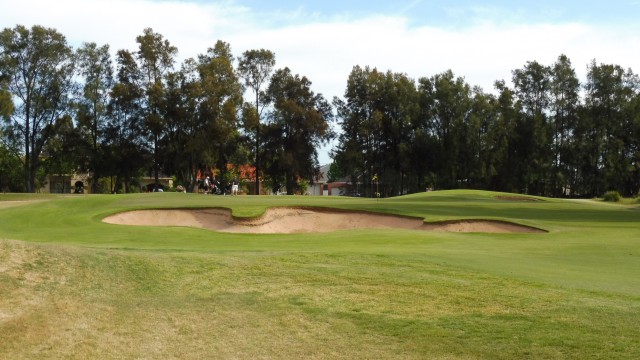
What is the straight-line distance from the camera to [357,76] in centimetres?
8575

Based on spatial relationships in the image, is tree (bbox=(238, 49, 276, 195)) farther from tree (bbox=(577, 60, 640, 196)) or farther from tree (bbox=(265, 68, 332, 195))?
tree (bbox=(577, 60, 640, 196))

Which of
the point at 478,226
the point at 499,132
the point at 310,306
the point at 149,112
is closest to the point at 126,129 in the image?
the point at 149,112

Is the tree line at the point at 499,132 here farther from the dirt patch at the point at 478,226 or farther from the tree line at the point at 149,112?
the dirt patch at the point at 478,226

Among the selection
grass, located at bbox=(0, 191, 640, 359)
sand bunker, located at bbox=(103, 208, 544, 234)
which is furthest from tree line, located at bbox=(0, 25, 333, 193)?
grass, located at bbox=(0, 191, 640, 359)

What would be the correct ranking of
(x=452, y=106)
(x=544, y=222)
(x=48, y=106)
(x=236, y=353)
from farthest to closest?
(x=452, y=106)
(x=48, y=106)
(x=544, y=222)
(x=236, y=353)

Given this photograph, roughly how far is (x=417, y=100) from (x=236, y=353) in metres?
79.1

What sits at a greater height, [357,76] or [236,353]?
[357,76]

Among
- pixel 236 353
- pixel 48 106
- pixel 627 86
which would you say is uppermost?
pixel 627 86

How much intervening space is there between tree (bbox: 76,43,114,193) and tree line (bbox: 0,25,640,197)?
0.49ft

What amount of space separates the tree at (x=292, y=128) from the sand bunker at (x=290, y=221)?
151ft

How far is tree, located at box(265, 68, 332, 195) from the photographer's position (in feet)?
265

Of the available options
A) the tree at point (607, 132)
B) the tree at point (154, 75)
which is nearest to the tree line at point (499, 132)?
the tree at point (607, 132)

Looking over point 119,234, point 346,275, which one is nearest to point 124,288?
point 346,275

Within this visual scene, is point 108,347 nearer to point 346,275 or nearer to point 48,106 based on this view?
point 346,275
